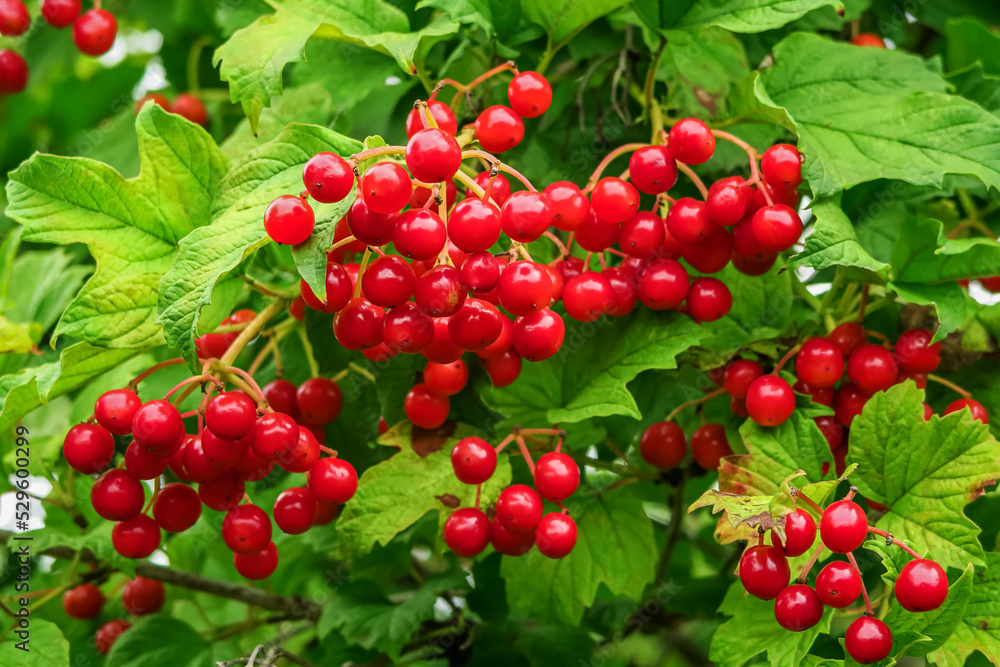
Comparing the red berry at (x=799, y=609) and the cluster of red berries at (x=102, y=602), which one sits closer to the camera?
the red berry at (x=799, y=609)

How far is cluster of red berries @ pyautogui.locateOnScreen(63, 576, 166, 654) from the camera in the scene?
1861mm

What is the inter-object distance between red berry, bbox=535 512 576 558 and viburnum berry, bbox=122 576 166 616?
1031 mm

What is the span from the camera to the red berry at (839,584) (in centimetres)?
109

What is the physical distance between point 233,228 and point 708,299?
688 millimetres

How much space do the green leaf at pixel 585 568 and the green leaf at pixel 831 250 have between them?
0.55 meters

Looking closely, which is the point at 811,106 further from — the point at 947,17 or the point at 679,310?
the point at 947,17

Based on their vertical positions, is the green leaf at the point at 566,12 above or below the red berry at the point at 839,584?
above

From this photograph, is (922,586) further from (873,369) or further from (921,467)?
(873,369)

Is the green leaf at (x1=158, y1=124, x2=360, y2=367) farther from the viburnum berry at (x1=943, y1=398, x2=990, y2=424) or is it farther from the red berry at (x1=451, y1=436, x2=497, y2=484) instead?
the viburnum berry at (x1=943, y1=398, x2=990, y2=424)

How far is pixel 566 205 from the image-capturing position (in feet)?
3.96

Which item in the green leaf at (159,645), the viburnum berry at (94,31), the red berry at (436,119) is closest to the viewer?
the red berry at (436,119)

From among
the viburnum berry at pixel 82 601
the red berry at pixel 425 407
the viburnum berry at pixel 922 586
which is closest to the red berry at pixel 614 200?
the red berry at pixel 425 407

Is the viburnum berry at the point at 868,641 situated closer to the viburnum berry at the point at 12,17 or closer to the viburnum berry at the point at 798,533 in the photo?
the viburnum berry at the point at 798,533

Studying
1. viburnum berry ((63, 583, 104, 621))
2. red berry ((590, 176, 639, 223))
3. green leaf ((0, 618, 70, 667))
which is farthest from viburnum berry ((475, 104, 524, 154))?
viburnum berry ((63, 583, 104, 621))
